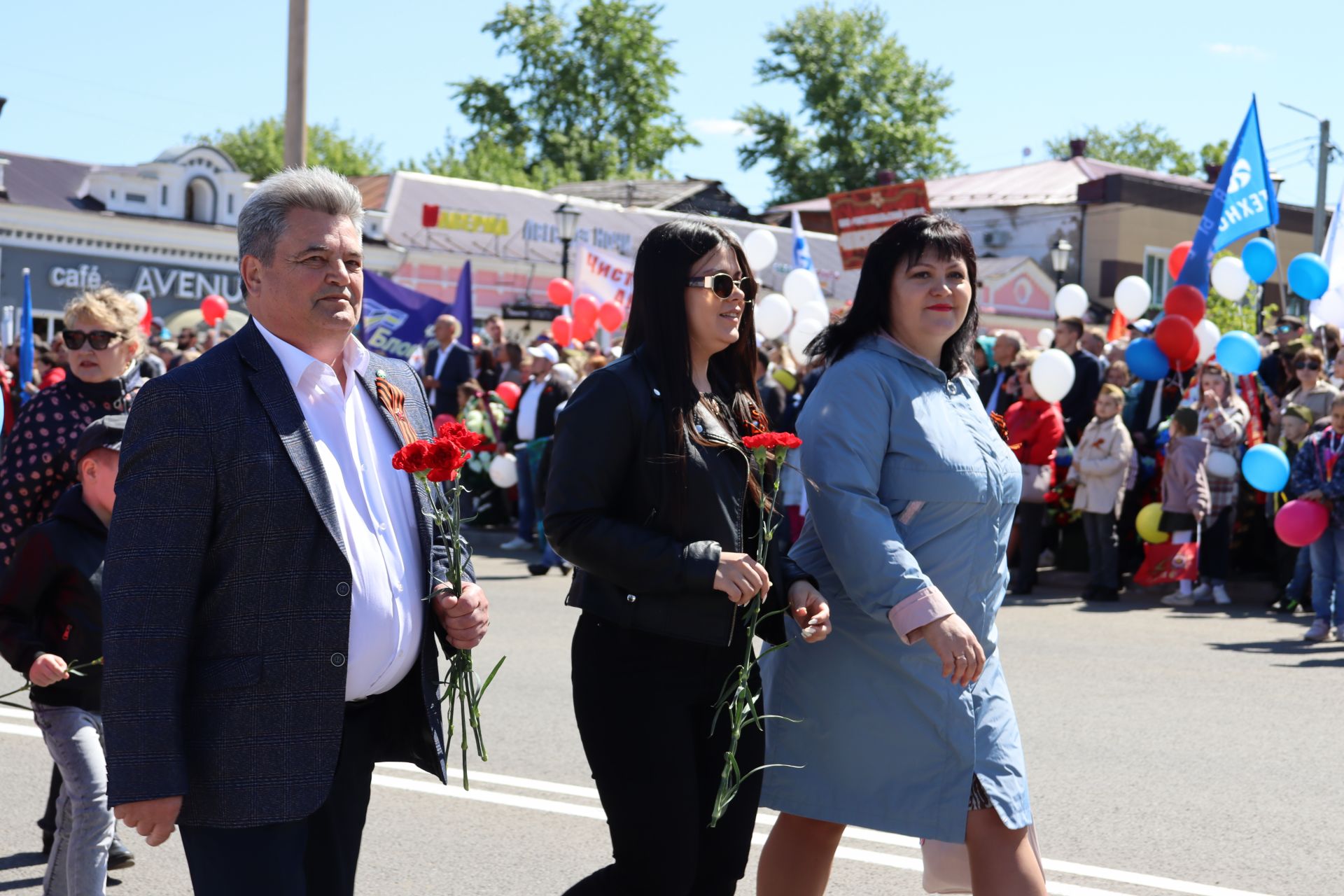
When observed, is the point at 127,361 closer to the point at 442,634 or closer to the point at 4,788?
the point at 4,788

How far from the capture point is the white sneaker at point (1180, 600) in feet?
39.8

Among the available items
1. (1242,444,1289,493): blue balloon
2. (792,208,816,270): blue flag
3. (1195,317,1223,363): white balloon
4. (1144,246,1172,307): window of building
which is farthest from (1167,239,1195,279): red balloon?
(1144,246,1172,307): window of building

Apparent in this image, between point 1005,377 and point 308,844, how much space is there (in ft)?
37.5

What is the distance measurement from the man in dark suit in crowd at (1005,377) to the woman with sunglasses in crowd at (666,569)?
33.4 feet

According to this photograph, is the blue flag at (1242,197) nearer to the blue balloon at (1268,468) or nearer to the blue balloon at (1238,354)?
the blue balloon at (1238,354)

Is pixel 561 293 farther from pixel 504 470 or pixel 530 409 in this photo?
pixel 530 409

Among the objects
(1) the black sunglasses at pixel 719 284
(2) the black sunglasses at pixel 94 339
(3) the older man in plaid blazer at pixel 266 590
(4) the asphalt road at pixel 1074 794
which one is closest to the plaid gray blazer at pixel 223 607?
(3) the older man in plaid blazer at pixel 266 590

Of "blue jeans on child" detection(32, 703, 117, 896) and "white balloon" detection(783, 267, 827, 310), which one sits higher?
"white balloon" detection(783, 267, 827, 310)

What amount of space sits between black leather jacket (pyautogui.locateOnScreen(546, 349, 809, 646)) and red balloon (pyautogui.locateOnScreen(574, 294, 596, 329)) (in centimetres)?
1580

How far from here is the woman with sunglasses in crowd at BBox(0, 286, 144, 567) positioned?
4867mm

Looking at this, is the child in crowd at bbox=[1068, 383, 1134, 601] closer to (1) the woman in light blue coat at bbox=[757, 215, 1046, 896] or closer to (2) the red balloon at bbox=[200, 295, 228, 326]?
(1) the woman in light blue coat at bbox=[757, 215, 1046, 896]

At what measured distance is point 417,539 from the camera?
118 inches

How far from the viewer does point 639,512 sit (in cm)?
332

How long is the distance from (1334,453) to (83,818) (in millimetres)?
8885
